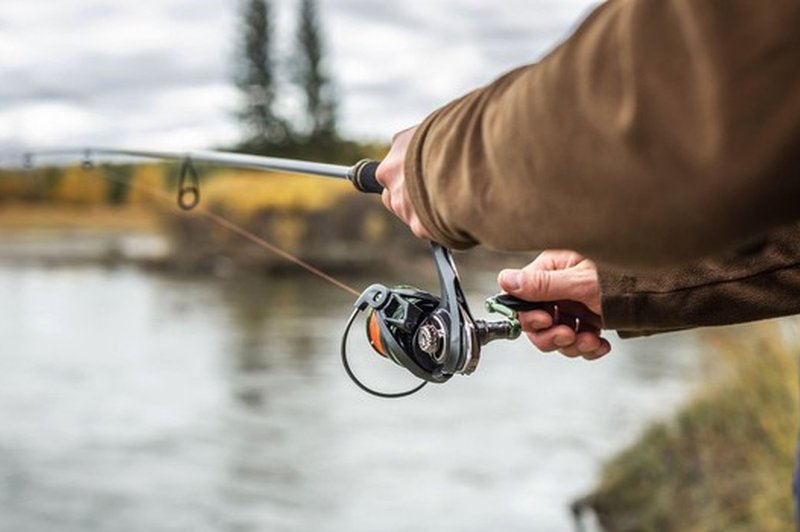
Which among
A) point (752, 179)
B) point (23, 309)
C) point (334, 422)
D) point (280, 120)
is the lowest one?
point (752, 179)

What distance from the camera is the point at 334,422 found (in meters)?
11.6

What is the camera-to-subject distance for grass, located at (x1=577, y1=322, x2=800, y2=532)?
5211 mm

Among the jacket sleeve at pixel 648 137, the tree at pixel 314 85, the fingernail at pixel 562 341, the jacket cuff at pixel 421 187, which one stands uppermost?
the tree at pixel 314 85

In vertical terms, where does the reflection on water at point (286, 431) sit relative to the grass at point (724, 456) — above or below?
above

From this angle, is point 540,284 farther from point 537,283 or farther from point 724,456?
point 724,456

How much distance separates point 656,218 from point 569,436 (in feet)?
31.7

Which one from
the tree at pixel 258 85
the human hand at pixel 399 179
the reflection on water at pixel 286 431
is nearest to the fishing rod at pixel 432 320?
the human hand at pixel 399 179

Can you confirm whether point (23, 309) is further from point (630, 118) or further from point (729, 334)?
point (630, 118)

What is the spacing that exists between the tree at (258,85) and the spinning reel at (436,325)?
38.0 m

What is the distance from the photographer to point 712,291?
1541 millimetres

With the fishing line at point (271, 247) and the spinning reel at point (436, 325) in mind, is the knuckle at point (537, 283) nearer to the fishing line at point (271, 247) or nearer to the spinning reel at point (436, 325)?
the spinning reel at point (436, 325)

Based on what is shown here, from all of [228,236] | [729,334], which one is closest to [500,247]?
[729,334]

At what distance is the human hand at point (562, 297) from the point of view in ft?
5.32

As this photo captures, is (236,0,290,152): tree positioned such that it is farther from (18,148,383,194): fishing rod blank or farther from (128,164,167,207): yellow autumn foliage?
(18,148,383,194): fishing rod blank
